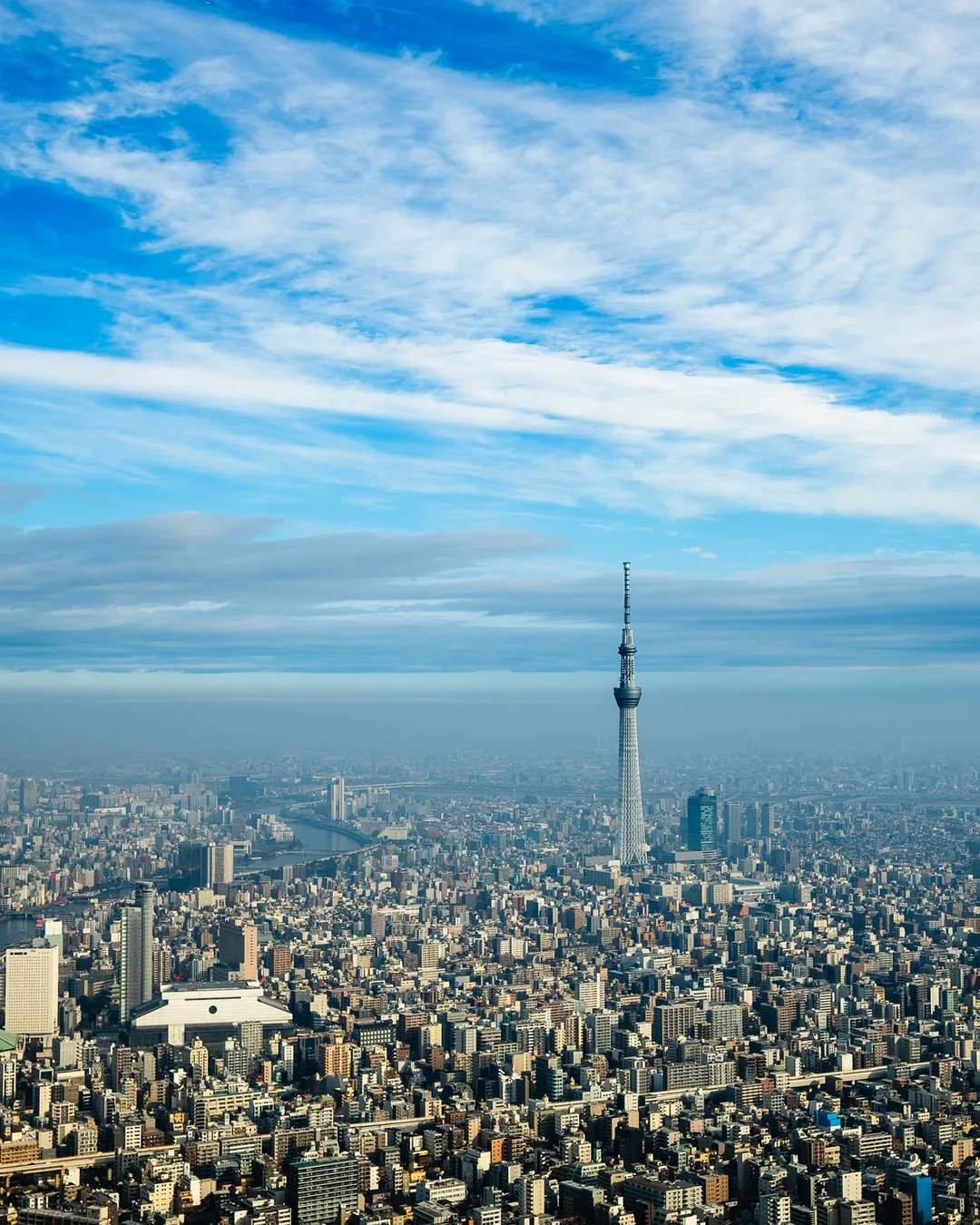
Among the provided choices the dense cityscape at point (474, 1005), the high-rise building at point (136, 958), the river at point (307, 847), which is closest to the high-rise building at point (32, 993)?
the dense cityscape at point (474, 1005)

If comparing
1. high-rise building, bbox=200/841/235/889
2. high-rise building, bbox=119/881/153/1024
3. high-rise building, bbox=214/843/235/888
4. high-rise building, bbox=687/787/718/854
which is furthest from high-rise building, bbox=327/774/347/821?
high-rise building, bbox=119/881/153/1024

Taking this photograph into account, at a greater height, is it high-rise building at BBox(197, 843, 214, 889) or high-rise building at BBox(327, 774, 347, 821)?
high-rise building at BBox(327, 774, 347, 821)

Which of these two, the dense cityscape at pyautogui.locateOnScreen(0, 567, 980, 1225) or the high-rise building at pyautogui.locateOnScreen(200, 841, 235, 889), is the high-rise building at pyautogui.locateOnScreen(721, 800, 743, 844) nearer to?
the dense cityscape at pyautogui.locateOnScreen(0, 567, 980, 1225)

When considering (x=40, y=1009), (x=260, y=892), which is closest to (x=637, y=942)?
(x=260, y=892)

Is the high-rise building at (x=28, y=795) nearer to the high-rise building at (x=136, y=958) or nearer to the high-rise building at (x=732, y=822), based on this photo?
the high-rise building at (x=136, y=958)

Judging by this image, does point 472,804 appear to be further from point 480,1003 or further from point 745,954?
point 480,1003

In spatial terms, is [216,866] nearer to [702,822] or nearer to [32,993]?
[32,993]
